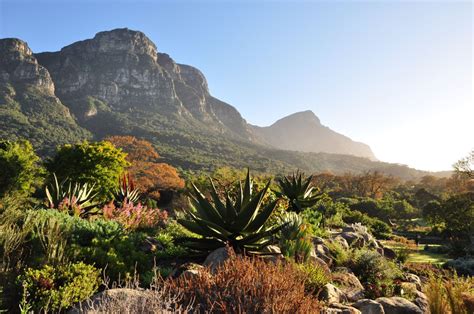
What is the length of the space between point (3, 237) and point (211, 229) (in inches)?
131

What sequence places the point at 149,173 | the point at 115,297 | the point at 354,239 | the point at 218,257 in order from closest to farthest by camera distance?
the point at 115,297 → the point at 218,257 → the point at 354,239 → the point at 149,173

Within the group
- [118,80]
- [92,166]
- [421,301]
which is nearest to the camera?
[421,301]

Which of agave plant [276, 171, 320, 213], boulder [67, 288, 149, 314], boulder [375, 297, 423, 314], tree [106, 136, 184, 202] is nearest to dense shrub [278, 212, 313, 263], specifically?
boulder [375, 297, 423, 314]

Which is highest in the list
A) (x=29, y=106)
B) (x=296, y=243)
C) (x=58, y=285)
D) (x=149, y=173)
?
(x=29, y=106)

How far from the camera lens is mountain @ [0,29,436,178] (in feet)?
262

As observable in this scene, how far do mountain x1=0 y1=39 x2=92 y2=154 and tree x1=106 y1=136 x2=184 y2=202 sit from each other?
26.1 metres

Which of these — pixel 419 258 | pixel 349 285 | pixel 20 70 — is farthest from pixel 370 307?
pixel 20 70

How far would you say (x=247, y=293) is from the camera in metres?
3.37

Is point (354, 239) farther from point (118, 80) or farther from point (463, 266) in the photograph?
point (118, 80)

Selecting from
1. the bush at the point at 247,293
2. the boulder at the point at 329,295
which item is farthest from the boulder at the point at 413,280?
the bush at the point at 247,293

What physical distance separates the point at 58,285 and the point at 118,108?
135866 millimetres

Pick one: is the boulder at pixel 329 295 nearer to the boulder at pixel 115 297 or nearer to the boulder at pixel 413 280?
the boulder at pixel 115 297

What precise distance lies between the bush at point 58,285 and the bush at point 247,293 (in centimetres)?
136

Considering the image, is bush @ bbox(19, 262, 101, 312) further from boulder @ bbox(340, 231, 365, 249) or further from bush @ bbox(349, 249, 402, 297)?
boulder @ bbox(340, 231, 365, 249)
